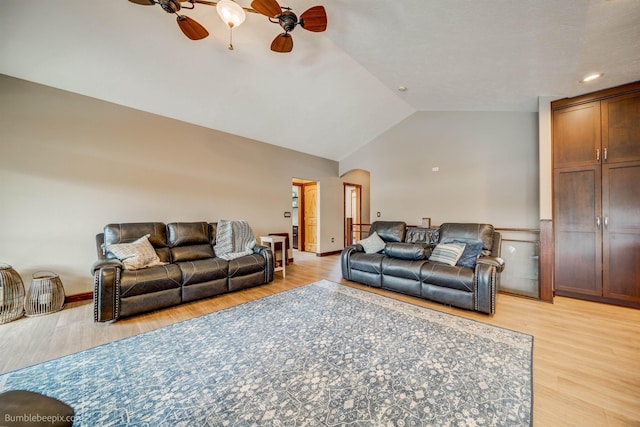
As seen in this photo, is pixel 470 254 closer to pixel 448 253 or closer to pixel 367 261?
pixel 448 253

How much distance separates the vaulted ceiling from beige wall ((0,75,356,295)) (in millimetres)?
304

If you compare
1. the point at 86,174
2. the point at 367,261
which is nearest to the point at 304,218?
the point at 367,261

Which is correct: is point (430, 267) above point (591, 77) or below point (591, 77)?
Answer: below

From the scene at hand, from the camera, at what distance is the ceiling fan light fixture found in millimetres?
1965

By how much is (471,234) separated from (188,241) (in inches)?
171

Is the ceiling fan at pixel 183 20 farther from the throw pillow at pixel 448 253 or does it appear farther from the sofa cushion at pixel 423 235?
the sofa cushion at pixel 423 235

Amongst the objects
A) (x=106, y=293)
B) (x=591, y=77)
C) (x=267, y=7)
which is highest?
(x=267, y=7)

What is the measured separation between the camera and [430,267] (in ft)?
10.5

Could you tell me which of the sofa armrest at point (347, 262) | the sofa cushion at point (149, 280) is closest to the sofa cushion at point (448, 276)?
the sofa armrest at point (347, 262)

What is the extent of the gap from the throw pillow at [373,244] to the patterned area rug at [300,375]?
1.51 metres

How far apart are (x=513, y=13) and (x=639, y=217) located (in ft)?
9.53

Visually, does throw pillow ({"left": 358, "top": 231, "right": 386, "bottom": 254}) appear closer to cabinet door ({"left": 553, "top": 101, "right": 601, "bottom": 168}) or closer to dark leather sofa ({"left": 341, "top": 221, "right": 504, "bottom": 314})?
dark leather sofa ({"left": 341, "top": 221, "right": 504, "bottom": 314})

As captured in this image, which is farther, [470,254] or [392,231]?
[392,231]

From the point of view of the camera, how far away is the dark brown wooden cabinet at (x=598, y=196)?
2922 mm
